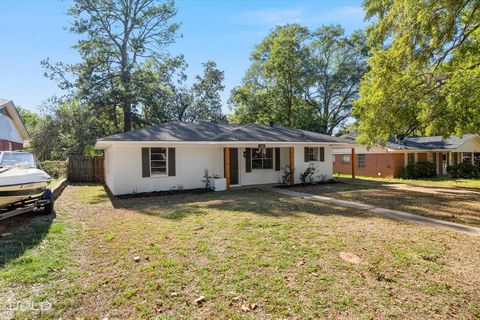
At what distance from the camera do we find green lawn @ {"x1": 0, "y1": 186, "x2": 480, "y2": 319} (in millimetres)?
3104

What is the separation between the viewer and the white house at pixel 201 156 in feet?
39.0

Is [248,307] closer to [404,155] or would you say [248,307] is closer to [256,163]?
[256,163]

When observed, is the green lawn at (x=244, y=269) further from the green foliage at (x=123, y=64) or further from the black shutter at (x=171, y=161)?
the green foliage at (x=123, y=64)

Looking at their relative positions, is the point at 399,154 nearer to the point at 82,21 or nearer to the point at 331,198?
the point at 331,198

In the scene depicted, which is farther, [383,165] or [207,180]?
[383,165]

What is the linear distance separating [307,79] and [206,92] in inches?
422

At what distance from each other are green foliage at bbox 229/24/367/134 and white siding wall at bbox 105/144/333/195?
50.9 feet

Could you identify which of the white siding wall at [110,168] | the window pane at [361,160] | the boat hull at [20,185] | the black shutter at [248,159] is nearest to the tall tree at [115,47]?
the white siding wall at [110,168]

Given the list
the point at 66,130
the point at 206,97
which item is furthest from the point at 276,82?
the point at 66,130

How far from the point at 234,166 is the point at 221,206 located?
5540 mm

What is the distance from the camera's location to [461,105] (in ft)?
31.8

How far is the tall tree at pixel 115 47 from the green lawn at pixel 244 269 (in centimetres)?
1669

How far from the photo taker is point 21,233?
19.4ft

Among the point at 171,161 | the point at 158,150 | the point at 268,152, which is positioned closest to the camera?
the point at 158,150
